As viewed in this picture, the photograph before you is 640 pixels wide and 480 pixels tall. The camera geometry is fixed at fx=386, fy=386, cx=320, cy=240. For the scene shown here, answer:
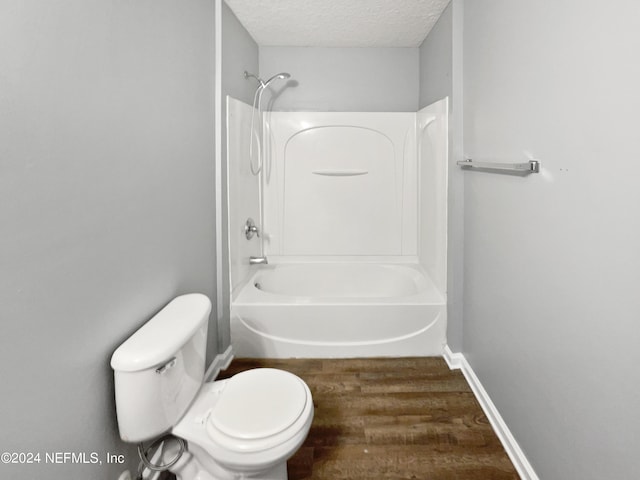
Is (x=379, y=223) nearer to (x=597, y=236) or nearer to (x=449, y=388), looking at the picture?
(x=449, y=388)

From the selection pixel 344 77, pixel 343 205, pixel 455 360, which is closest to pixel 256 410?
pixel 455 360

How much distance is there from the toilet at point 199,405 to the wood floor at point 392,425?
353 millimetres

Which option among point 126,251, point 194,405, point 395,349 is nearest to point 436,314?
point 395,349

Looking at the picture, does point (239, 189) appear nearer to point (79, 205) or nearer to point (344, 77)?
point (344, 77)

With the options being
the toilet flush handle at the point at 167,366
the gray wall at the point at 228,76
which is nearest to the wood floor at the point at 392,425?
the gray wall at the point at 228,76

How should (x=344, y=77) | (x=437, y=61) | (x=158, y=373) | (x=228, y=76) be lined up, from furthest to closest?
(x=344, y=77) → (x=437, y=61) → (x=228, y=76) → (x=158, y=373)

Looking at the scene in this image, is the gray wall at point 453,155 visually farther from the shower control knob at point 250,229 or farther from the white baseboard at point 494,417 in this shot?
the shower control knob at point 250,229

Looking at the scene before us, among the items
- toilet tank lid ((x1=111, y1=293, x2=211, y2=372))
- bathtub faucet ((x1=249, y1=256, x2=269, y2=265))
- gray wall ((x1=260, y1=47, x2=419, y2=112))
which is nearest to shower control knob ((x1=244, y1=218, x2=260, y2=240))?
bathtub faucet ((x1=249, y1=256, x2=269, y2=265))

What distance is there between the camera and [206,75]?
2047 millimetres

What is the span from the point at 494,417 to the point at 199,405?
53.0 inches

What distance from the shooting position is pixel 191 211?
1895 millimetres

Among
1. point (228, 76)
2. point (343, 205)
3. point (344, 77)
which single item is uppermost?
point (344, 77)

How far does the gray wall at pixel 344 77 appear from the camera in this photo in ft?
10.2

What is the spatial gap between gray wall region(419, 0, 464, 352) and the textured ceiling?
0.58 feet
